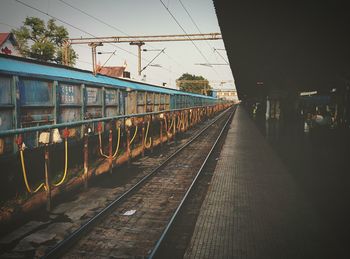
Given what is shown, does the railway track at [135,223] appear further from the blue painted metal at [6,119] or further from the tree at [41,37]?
the tree at [41,37]

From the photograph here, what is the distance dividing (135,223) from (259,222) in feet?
7.36

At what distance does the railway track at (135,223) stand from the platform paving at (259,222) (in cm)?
64

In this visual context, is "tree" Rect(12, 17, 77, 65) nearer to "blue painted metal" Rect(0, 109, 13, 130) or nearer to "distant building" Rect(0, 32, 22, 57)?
"distant building" Rect(0, 32, 22, 57)

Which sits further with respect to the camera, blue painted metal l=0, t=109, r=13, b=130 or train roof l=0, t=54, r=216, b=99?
train roof l=0, t=54, r=216, b=99

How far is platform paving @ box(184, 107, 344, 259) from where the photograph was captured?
4.39 meters

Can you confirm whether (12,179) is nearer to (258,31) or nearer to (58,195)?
(58,195)

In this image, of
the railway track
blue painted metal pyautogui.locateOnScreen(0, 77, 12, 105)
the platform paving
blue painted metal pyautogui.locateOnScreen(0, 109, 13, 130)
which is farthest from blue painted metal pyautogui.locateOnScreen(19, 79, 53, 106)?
the platform paving

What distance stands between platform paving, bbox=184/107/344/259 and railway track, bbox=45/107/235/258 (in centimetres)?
64

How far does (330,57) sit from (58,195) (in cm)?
1237

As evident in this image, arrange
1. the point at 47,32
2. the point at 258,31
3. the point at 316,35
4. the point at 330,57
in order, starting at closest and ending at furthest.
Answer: the point at 258,31
the point at 316,35
the point at 330,57
the point at 47,32

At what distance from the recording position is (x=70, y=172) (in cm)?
845

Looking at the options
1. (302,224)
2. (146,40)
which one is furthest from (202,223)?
(146,40)

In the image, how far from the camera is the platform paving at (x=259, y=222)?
4391 mm

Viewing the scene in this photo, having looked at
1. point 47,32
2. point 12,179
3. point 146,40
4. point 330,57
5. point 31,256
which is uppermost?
point 47,32
